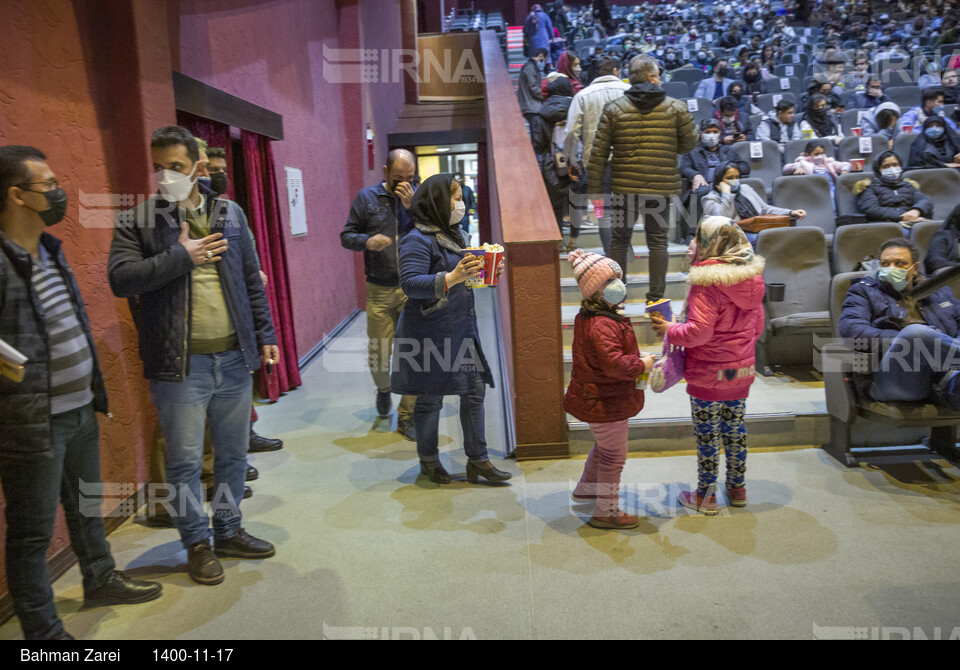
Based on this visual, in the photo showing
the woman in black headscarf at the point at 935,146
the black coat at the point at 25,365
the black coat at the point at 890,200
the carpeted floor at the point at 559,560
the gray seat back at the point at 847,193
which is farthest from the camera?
the woman in black headscarf at the point at 935,146

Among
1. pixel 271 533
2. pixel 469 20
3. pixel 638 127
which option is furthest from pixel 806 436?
pixel 469 20

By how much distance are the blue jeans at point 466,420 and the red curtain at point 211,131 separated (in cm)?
212

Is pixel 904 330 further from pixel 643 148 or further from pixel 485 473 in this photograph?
pixel 485 473

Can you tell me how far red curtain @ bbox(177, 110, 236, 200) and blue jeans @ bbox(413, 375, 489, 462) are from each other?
212cm

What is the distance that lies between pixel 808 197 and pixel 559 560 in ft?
14.7

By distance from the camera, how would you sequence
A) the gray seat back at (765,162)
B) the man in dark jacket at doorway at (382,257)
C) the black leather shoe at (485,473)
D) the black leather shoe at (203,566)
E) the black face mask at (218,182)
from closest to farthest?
the black leather shoe at (203,566) → the black face mask at (218,182) → the black leather shoe at (485,473) → the man in dark jacket at doorway at (382,257) → the gray seat back at (765,162)

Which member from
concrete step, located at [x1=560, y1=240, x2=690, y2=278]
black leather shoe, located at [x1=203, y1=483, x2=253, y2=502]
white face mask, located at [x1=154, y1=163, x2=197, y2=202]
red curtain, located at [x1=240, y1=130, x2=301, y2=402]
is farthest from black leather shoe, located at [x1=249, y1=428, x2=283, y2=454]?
concrete step, located at [x1=560, y1=240, x2=690, y2=278]

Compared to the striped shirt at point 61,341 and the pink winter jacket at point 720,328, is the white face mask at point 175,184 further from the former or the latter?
the pink winter jacket at point 720,328

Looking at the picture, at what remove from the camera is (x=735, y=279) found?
2.87 metres

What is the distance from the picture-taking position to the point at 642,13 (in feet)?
57.8

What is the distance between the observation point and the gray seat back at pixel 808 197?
19.1ft

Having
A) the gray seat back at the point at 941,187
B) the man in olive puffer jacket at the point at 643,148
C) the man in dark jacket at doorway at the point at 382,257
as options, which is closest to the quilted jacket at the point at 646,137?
the man in olive puffer jacket at the point at 643,148

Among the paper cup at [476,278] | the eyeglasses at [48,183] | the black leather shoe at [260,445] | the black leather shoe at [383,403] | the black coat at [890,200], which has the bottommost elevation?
the black leather shoe at [260,445]
